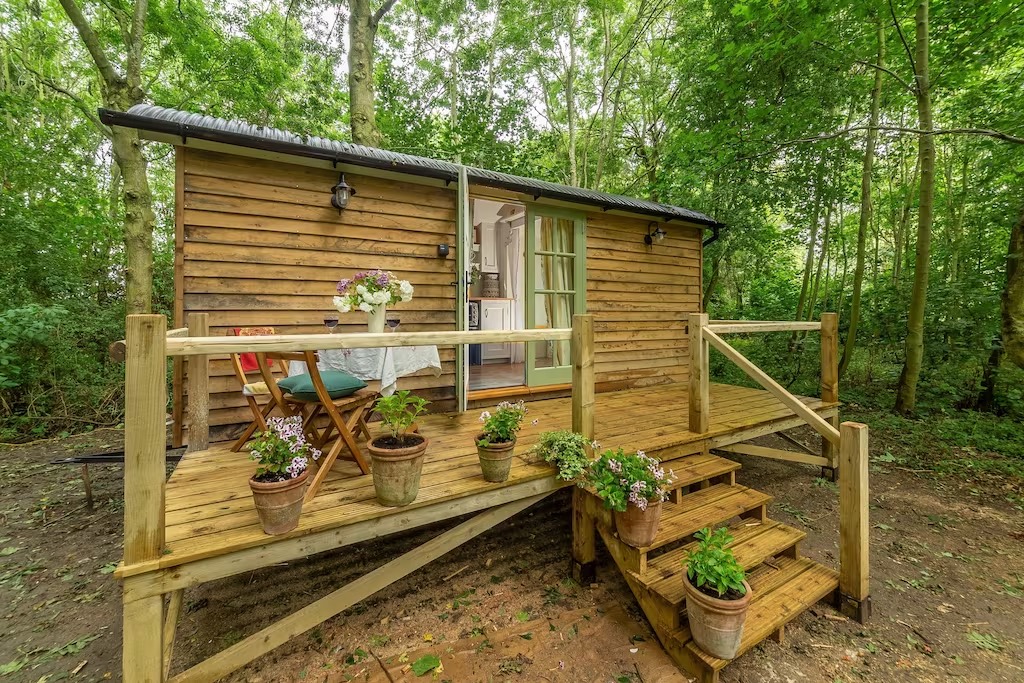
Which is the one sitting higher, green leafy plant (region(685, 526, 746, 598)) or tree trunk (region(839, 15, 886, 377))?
tree trunk (region(839, 15, 886, 377))

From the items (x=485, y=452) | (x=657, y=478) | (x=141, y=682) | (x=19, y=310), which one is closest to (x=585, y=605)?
(x=657, y=478)

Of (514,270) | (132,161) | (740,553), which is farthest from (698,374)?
(132,161)

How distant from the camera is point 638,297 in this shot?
4988 millimetres

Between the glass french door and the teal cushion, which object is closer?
the teal cushion

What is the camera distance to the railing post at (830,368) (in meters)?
3.37

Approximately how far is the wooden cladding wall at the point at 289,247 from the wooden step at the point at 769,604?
2.70 m

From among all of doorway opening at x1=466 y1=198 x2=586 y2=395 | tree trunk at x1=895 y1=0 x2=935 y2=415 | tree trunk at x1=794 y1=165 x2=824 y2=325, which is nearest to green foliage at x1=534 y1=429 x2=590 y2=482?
doorway opening at x1=466 y1=198 x2=586 y2=395

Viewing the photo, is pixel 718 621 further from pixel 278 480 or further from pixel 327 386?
pixel 327 386

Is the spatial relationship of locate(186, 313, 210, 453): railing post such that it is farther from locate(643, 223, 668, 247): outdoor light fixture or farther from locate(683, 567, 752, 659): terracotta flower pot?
locate(643, 223, 668, 247): outdoor light fixture

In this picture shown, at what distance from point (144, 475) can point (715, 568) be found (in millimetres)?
2160

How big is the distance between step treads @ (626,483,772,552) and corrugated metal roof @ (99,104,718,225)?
9.76ft

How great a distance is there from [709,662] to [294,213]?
3.82m

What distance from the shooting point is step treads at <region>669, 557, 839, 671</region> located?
5.62 ft

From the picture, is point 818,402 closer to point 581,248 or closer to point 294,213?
point 581,248
